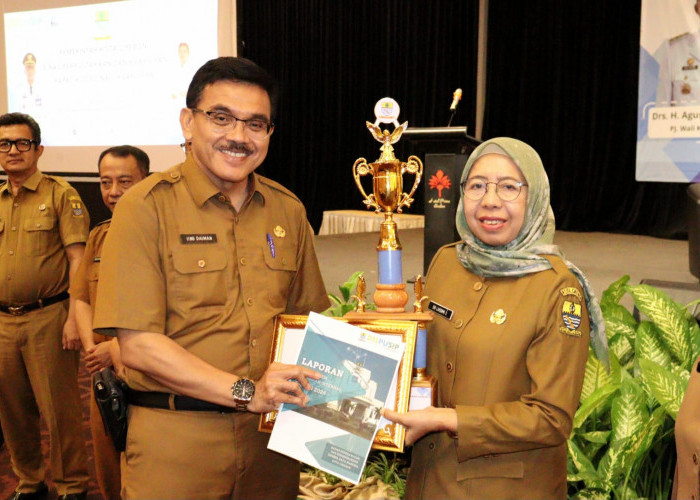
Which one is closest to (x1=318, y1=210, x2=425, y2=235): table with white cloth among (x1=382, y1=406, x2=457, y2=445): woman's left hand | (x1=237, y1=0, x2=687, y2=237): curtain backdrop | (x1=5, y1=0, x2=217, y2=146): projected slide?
(x1=237, y1=0, x2=687, y2=237): curtain backdrop

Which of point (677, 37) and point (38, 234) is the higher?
point (677, 37)

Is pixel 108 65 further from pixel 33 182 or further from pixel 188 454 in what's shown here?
pixel 188 454

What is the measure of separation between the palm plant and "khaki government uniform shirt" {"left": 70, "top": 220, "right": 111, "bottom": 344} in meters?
1.91

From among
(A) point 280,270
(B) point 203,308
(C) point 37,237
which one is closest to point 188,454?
(B) point 203,308

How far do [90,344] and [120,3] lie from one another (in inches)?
180

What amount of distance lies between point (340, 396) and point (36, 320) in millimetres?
2311

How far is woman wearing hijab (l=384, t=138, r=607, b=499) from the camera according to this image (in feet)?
4.86

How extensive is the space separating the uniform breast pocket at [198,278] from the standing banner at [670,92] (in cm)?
524

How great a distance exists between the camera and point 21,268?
3328 millimetres

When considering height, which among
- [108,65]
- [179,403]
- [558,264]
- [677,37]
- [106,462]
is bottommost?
[106,462]

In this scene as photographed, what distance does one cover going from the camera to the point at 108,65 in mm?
6598

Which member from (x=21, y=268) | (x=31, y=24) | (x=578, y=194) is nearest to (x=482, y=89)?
(x=578, y=194)

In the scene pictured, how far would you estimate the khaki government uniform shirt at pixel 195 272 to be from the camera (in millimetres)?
1568

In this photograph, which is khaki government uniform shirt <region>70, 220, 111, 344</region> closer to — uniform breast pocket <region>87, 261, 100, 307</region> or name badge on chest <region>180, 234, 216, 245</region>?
uniform breast pocket <region>87, 261, 100, 307</region>
